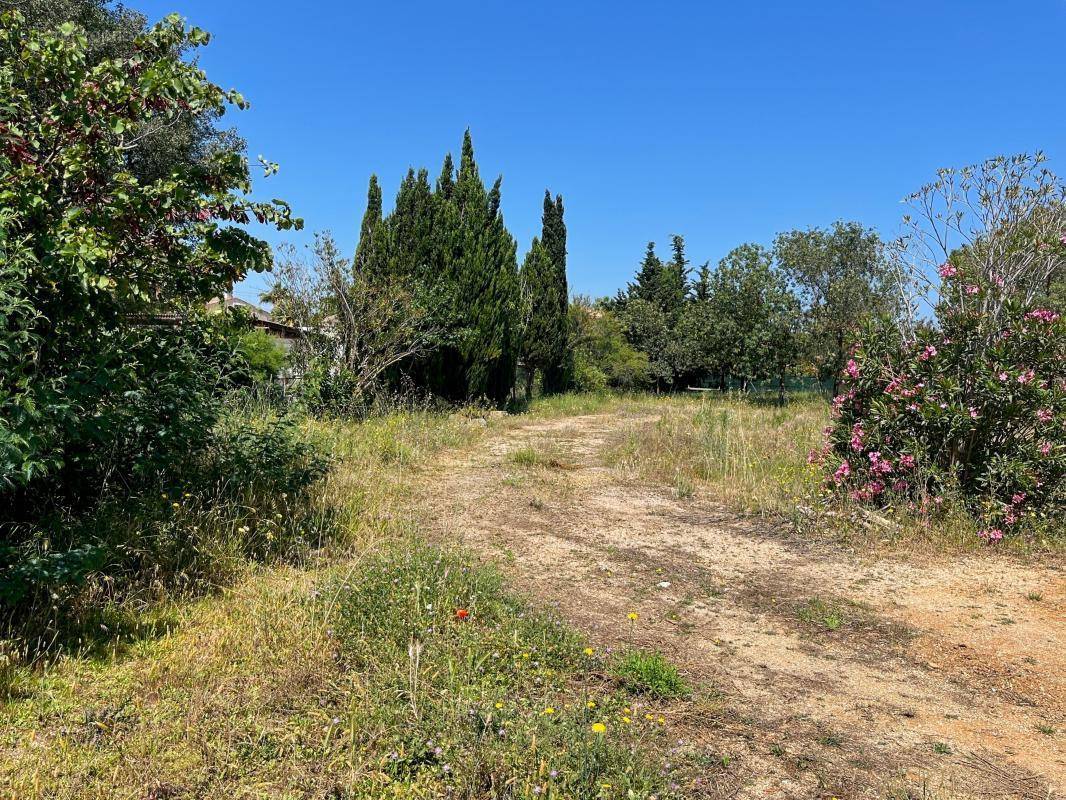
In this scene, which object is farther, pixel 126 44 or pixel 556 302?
pixel 556 302

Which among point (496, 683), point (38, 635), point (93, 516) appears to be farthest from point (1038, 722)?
point (93, 516)

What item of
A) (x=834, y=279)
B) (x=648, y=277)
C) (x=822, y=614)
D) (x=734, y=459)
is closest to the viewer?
(x=822, y=614)

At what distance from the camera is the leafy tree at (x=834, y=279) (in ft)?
56.8

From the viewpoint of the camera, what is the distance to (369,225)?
12906 millimetres

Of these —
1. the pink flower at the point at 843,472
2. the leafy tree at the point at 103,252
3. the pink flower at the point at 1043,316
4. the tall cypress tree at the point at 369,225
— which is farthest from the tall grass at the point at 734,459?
the tall cypress tree at the point at 369,225

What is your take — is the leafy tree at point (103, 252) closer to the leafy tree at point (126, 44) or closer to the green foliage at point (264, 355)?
the green foliage at point (264, 355)

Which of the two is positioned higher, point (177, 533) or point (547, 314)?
point (547, 314)

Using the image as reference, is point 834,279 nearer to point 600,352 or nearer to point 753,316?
point 753,316

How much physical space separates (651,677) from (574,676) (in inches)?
13.8

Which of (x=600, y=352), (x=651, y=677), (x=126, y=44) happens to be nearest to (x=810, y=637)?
(x=651, y=677)

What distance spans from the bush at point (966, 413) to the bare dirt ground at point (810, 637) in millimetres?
849

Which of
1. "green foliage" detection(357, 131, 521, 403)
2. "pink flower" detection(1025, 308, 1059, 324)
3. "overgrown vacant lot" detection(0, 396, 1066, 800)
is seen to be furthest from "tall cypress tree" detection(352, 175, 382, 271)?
"pink flower" detection(1025, 308, 1059, 324)

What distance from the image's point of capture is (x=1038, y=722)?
9.15 ft

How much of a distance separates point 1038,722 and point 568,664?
6.62ft
